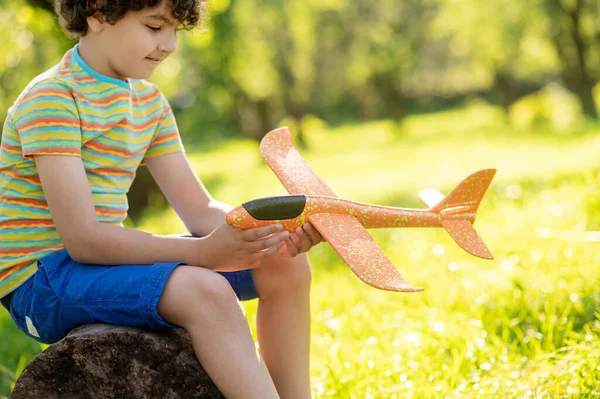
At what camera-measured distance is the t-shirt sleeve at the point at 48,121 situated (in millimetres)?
1770

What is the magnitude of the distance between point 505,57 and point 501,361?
42.0ft

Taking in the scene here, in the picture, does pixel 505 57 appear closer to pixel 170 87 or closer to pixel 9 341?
pixel 170 87

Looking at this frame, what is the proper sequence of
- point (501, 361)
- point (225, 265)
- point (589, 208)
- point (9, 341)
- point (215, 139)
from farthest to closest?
point (215, 139)
point (589, 208)
point (9, 341)
point (501, 361)
point (225, 265)

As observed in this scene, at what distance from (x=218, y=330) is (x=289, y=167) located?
60 cm

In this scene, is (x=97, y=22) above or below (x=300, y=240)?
above

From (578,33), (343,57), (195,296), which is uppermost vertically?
(195,296)

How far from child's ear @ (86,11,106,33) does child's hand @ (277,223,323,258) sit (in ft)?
2.53

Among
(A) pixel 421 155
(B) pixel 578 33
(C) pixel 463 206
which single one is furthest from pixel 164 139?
(B) pixel 578 33

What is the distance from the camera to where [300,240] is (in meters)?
1.76

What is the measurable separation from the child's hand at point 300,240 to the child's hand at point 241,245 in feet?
0.13

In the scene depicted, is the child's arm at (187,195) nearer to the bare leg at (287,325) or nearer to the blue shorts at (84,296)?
the bare leg at (287,325)

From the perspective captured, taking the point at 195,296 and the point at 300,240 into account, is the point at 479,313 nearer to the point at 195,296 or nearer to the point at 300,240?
the point at 300,240

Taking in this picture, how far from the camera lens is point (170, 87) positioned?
1016 cm

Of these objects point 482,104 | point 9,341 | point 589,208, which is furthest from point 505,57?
point 9,341
